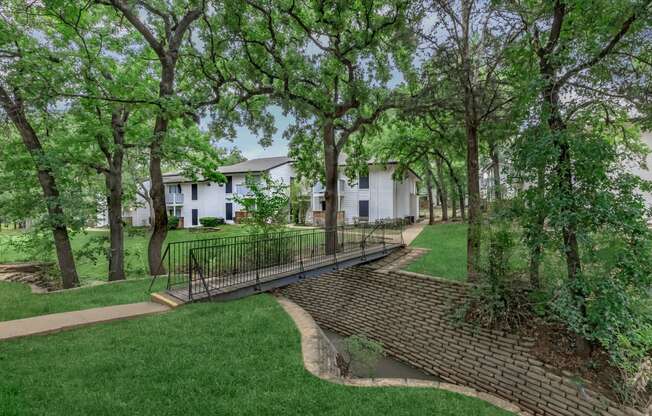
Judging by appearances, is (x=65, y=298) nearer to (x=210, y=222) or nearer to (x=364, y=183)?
(x=210, y=222)

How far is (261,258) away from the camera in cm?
926

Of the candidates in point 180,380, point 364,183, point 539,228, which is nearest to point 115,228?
point 180,380

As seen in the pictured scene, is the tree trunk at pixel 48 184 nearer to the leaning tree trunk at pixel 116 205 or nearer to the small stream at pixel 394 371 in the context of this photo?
the leaning tree trunk at pixel 116 205

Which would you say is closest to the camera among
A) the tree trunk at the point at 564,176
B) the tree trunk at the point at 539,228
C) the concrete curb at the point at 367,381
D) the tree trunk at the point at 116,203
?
the concrete curb at the point at 367,381

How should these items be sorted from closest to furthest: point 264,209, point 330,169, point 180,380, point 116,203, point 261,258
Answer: point 180,380
point 261,258
point 116,203
point 264,209
point 330,169

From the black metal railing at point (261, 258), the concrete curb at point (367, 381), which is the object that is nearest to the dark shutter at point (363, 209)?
the black metal railing at point (261, 258)

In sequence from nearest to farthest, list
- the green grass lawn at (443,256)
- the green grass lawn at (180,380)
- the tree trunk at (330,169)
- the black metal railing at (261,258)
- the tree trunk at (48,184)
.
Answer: the green grass lawn at (180,380) → the black metal railing at (261,258) → the tree trunk at (48,184) → the green grass lawn at (443,256) → the tree trunk at (330,169)

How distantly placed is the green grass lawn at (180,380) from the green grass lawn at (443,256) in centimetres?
563

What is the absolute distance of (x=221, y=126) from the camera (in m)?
11.9

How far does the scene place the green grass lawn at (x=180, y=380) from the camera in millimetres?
3332

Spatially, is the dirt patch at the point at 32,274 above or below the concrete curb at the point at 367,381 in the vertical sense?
above

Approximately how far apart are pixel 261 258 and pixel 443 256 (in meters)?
7.03

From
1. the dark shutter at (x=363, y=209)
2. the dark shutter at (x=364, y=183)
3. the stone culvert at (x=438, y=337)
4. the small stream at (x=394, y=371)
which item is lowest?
the small stream at (x=394, y=371)

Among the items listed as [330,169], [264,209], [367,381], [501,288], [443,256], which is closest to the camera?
[367,381]
